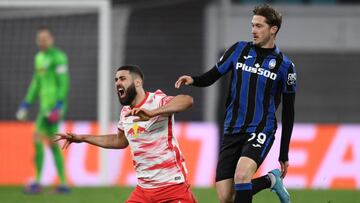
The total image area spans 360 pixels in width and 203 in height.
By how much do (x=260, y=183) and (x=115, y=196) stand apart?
4641mm

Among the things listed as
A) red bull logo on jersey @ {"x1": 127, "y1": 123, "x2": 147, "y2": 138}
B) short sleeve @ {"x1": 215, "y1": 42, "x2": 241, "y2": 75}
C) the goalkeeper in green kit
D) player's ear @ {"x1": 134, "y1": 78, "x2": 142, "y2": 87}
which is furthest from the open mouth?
the goalkeeper in green kit

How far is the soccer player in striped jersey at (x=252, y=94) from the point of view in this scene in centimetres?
816

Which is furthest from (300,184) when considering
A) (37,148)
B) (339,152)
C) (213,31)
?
(213,31)

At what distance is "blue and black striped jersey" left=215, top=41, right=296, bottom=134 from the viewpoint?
8164 mm

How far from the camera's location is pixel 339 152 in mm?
15750

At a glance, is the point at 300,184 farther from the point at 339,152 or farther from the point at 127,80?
the point at 127,80

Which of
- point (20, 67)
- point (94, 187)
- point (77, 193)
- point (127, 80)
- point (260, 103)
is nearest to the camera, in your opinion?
point (127, 80)

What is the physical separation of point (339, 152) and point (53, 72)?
4.50m

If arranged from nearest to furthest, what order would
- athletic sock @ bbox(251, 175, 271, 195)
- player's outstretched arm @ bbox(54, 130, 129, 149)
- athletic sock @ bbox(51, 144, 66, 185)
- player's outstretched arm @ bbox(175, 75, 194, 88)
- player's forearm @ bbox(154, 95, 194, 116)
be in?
player's forearm @ bbox(154, 95, 194, 116)
player's outstretched arm @ bbox(175, 75, 194, 88)
player's outstretched arm @ bbox(54, 130, 129, 149)
athletic sock @ bbox(251, 175, 271, 195)
athletic sock @ bbox(51, 144, 66, 185)

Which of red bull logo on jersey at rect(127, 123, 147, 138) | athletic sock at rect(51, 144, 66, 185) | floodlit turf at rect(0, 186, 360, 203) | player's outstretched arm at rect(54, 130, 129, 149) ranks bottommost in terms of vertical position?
floodlit turf at rect(0, 186, 360, 203)

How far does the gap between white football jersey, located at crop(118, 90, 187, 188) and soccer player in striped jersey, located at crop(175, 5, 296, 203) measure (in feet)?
1.73

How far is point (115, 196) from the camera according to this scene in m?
13.0

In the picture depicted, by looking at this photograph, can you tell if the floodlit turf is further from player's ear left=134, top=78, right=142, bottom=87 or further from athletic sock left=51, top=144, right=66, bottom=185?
player's ear left=134, top=78, right=142, bottom=87

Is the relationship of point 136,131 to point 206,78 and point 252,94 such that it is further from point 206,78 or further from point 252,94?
point 252,94
